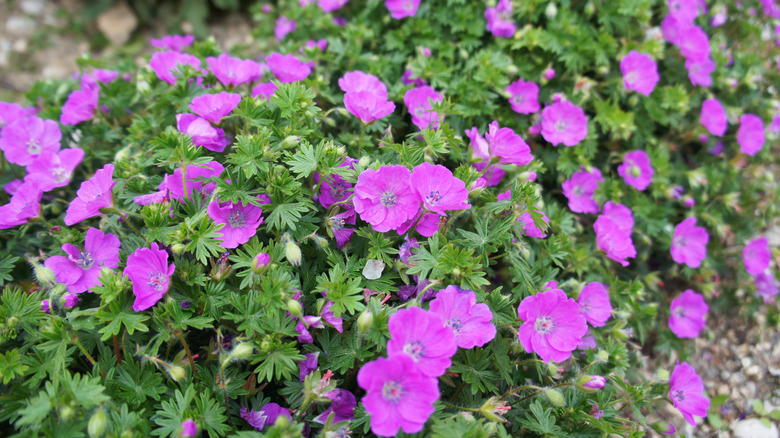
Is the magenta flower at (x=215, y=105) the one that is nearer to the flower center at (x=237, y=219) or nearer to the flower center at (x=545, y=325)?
the flower center at (x=237, y=219)

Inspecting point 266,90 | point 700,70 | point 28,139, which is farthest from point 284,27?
point 700,70

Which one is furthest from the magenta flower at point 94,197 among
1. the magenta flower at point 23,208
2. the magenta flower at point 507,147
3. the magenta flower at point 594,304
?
the magenta flower at point 594,304

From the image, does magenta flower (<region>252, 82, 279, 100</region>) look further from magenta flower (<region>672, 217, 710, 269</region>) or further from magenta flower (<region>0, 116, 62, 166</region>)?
magenta flower (<region>672, 217, 710, 269</region>)

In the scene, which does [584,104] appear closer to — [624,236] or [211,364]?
[624,236]

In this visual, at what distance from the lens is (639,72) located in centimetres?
302

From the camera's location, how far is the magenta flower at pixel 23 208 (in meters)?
2.07

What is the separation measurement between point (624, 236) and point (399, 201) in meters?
1.26

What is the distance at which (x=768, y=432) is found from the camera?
8.77ft

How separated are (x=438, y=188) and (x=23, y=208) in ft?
5.87

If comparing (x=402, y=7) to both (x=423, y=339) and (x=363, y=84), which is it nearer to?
(x=363, y=84)

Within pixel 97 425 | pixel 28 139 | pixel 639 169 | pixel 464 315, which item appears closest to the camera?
pixel 97 425

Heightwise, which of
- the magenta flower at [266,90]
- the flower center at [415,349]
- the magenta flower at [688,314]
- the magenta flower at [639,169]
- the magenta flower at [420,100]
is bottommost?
the magenta flower at [688,314]

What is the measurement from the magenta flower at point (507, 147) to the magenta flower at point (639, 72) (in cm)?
126

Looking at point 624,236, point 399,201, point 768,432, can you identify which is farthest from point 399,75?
point 768,432
